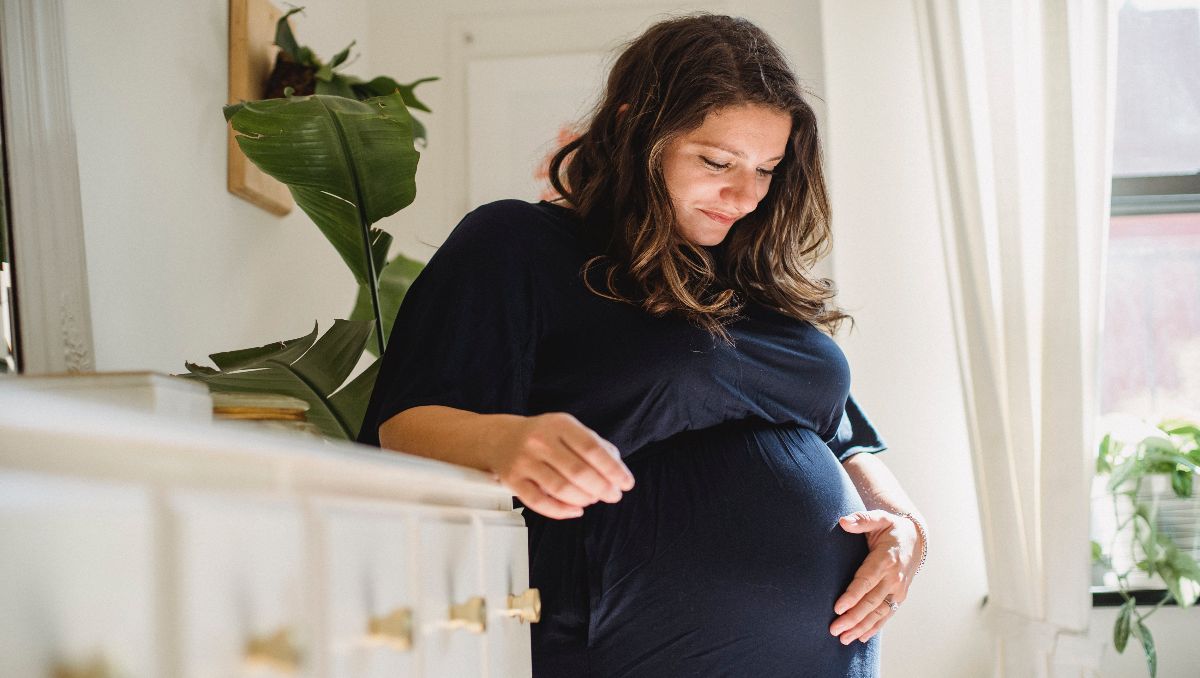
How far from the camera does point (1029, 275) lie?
7.66 ft

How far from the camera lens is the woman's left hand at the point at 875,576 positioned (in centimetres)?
124

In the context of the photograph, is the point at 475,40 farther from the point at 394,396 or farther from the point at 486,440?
the point at 486,440

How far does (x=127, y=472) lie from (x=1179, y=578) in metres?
2.50

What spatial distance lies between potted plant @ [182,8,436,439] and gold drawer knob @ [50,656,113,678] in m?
1.11

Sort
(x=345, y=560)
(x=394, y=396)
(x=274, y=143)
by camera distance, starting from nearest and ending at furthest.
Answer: (x=345, y=560) < (x=394, y=396) < (x=274, y=143)

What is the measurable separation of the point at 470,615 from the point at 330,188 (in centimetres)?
106

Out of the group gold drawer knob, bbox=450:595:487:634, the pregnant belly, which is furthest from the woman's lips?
gold drawer knob, bbox=450:595:487:634

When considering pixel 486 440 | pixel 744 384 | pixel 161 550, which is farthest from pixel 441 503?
pixel 744 384

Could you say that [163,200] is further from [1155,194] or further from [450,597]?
[1155,194]

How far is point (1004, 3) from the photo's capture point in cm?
237

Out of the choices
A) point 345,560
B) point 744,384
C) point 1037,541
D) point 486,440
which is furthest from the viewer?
point 1037,541

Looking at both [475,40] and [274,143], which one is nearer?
[274,143]

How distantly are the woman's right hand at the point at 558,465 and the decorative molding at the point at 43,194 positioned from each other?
608 mm

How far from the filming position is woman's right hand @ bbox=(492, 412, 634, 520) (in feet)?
2.37
